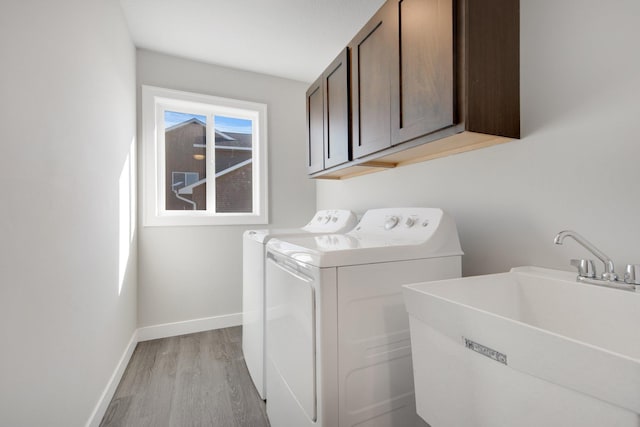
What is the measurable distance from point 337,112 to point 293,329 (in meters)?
1.33

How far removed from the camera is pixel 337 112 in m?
1.82

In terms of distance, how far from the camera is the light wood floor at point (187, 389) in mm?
1515

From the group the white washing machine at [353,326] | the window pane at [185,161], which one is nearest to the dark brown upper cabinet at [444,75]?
the white washing machine at [353,326]

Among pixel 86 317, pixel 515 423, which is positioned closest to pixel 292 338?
pixel 515 423

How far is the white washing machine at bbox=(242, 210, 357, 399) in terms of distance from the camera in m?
1.58

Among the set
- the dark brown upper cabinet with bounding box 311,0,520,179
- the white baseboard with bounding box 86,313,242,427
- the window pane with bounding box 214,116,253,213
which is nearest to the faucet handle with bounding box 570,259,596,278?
Answer: the dark brown upper cabinet with bounding box 311,0,520,179

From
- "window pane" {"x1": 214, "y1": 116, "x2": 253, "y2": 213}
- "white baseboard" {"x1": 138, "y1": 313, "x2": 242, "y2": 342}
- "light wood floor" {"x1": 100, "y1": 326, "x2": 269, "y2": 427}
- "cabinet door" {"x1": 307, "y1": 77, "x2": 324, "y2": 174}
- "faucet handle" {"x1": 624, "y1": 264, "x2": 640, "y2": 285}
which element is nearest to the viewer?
"faucet handle" {"x1": 624, "y1": 264, "x2": 640, "y2": 285}

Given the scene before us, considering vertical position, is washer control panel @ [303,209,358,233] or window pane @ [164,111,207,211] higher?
window pane @ [164,111,207,211]

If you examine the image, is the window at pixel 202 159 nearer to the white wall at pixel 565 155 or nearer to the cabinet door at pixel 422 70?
the cabinet door at pixel 422 70

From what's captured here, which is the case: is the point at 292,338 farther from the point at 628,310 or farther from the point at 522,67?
the point at 522,67

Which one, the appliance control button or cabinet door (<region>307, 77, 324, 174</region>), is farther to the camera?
cabinet door (<region>307, 77, 324, 174</region>)

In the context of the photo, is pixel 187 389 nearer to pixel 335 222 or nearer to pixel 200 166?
pixel 335 222

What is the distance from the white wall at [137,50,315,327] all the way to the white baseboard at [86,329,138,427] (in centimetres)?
35

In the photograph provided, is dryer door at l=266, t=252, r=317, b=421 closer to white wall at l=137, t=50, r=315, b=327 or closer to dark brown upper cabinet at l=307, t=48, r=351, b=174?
dark brown upper cabinet at l=307, t=48, r=351, b=174
